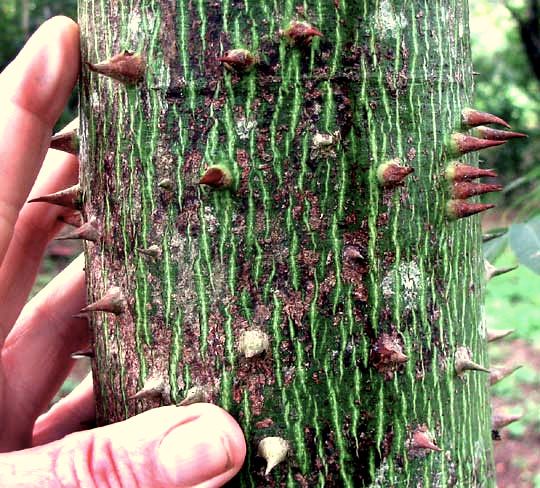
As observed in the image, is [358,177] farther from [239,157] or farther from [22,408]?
[22,408]

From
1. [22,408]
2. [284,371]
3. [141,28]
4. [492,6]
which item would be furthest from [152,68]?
[492,6]

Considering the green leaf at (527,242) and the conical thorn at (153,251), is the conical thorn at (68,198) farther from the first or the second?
the green leaf at (527,242)

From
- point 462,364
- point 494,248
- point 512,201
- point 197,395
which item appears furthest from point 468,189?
point 512,201

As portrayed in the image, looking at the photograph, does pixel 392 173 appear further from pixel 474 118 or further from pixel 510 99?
pixel 510 99

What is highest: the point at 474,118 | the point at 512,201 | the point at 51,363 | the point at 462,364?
the point at 474,118

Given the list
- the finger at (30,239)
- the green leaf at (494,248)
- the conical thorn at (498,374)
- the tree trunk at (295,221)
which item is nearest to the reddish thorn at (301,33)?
the tree trunk at (295,221)

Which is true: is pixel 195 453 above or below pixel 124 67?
below
